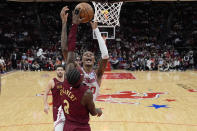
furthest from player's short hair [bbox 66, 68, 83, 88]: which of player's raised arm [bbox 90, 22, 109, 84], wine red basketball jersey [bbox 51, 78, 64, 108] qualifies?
wine red basketball jersey [bbox 51, 78, 64, 108]

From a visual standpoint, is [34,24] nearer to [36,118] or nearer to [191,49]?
[191,49]

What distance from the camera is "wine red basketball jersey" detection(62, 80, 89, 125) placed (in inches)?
97.8

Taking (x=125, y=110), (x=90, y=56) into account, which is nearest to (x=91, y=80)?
(x=90, y=56)

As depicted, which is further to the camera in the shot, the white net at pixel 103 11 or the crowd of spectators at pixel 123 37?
the crowd of spectators at pixel 123 37

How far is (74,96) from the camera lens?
98.4 inches

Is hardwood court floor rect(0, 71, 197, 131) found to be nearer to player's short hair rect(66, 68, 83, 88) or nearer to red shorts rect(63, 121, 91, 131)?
red shorts rect(63, 121, 91, 131)

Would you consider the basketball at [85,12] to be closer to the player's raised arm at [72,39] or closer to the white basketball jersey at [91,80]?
the player's raised arm at [72,39]

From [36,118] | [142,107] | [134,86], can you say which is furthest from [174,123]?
[134,86]

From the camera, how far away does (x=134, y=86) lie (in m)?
11.6

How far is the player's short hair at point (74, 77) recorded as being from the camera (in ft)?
7.77

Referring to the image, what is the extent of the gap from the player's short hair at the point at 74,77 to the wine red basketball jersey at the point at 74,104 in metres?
0.09

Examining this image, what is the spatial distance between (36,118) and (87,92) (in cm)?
422

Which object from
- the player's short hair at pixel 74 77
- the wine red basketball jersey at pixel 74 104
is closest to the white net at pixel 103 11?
the wine red basketball jersey at pixel 74 104

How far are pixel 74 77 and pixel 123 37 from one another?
2140 centimetres
